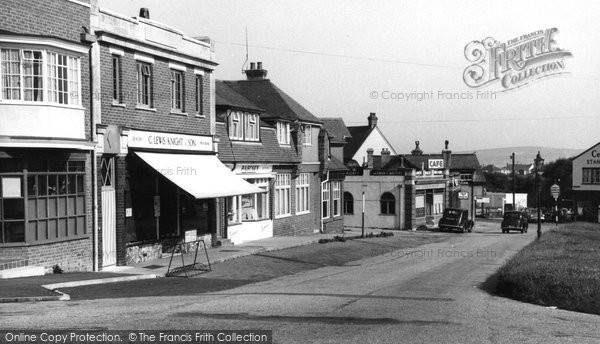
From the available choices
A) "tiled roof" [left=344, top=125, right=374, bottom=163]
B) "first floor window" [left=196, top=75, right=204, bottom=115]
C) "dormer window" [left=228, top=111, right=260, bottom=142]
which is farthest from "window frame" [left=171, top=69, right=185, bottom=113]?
"tiled roof" [left=344, top=125, right=374, bottom=163]

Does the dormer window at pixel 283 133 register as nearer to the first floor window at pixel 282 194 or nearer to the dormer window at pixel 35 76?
the first floor window at pixel 282 194

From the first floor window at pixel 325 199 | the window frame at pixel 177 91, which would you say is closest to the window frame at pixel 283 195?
the first floor window at pixel 325 199

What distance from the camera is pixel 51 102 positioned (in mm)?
17109

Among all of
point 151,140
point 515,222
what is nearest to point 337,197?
point 515,222

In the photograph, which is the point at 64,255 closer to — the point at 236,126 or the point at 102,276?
the point at 102,276

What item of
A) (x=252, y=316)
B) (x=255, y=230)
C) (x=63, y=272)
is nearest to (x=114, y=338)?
(x=252, y=316)

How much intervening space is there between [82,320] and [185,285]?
21.5ft

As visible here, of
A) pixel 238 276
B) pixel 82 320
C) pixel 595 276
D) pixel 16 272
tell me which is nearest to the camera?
pixel 82 320

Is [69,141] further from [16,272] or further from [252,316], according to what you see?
[252,316]

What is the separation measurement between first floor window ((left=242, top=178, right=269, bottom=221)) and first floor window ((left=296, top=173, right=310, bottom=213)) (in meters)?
4.05

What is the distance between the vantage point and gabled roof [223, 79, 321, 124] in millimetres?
33719

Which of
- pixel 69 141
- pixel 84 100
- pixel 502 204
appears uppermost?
pixel 84 100

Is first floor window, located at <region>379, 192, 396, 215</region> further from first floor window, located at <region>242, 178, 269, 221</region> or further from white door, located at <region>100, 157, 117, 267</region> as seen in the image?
white door, located at <region>100, 157, 117, 267</region>

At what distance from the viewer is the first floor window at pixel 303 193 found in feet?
→ 113
